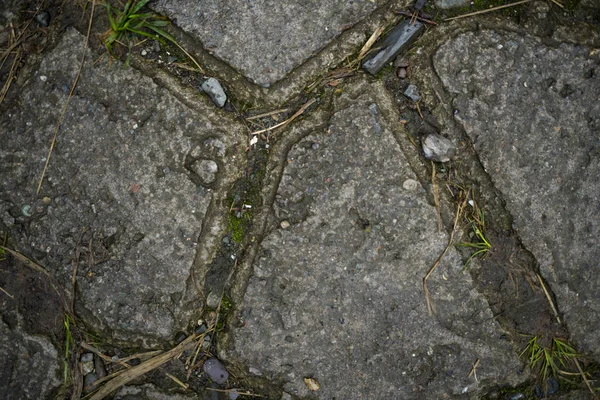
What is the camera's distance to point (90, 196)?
196 centimetres

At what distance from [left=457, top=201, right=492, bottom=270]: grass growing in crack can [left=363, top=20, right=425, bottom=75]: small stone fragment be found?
0.68 m

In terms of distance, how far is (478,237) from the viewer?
6.42ft

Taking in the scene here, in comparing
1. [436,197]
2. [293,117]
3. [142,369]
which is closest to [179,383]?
[142,369]

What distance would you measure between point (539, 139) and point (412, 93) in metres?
0.54

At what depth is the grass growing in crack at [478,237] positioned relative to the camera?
76.7 inches

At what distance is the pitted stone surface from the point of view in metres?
1.95

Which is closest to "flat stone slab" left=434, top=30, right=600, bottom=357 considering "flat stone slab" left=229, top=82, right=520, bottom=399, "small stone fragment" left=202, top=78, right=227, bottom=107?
"flat stone slab" left=229, top=82, right=520, bottom=399

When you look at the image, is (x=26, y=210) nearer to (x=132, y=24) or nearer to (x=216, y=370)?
(x=132, y=24)

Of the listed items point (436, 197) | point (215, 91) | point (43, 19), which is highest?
point (43, 19)

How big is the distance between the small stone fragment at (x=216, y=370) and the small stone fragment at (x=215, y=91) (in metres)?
1.03


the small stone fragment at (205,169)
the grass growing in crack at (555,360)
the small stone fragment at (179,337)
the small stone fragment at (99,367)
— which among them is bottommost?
the grass growing in crack at (555,360)

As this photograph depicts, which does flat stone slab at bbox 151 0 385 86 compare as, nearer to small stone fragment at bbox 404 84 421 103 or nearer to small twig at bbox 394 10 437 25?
small twig at bbox 394 10 437 25

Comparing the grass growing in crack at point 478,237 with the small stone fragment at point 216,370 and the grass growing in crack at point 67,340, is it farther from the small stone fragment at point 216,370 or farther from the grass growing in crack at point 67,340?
the grass growing in crack at point 67,340

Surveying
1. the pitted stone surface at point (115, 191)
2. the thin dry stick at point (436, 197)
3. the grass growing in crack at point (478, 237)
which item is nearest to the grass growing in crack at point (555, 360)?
the grass growing in crack at point (478, 237)
